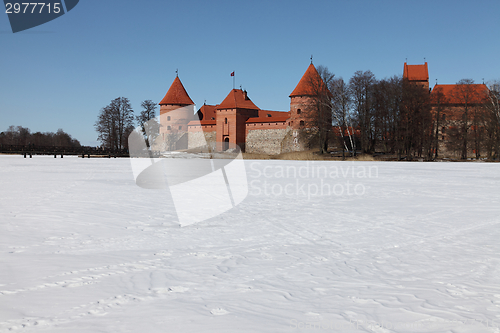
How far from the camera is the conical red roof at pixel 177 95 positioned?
6638 centimetres

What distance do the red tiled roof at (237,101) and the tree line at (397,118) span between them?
17.7 m

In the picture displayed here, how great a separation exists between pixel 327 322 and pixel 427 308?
0.88 metres

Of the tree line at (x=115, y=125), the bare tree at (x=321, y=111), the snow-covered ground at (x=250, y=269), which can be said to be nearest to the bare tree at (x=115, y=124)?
the tree line at (x=115, y=125)

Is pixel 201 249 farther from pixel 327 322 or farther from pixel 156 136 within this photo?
pixel 156 136

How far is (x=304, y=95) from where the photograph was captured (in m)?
51.2

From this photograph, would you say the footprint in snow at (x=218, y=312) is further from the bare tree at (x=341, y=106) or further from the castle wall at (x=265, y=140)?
the castle wall at (x=265, y=140)

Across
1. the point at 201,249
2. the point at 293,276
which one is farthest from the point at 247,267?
the point at 201,249

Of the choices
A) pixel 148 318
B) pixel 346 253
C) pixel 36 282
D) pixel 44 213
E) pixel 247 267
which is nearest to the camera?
pixel 148 318

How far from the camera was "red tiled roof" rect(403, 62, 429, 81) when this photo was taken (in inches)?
2336

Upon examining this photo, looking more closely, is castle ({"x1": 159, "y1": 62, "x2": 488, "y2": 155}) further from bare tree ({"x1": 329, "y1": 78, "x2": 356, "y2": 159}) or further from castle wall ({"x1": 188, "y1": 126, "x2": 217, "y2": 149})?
bare tree ({"x1": 329, "y1": 78, "x2": 356, "y2": 159})

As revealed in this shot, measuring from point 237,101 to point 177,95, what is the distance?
1198 centimetres

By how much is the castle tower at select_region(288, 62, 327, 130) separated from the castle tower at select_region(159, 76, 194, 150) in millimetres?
18794

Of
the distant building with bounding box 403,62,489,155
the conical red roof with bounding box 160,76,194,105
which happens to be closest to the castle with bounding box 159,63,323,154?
the conical red roof with bounding box 160,76,194,105

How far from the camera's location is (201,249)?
16.6ft
